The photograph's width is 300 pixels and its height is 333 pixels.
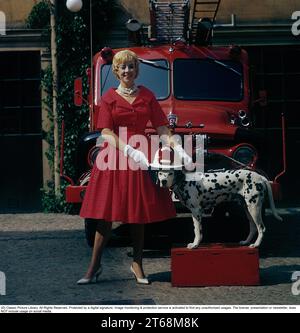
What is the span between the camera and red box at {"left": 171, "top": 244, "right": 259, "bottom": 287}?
6367 millimetres

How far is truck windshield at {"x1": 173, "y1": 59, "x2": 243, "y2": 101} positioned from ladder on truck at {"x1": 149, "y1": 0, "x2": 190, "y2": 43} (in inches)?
16.2

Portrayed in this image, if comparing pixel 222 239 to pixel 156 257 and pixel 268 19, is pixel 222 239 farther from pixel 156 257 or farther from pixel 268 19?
pixel 268 19

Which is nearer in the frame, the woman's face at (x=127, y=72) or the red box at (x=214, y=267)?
the woman's face at (x=127, y=72)

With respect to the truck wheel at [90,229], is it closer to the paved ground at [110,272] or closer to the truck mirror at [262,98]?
the paved ground at [110,272]

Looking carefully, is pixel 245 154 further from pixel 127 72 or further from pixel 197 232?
pixel 127 72

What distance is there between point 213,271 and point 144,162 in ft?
3.48

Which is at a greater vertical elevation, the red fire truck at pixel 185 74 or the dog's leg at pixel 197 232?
the red fire truck at pixel 185 74

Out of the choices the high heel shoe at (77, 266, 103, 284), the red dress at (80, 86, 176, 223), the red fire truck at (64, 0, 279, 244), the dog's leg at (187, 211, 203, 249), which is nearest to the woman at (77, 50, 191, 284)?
the red dress at (80, 86, 176, 223)

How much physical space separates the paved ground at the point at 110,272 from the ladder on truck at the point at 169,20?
2.34m

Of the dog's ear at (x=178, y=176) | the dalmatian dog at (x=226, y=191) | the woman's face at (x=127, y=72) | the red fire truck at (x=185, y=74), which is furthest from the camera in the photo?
the red fire truck at (x=185, y=74)

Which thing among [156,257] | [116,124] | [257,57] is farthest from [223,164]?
[257,57]

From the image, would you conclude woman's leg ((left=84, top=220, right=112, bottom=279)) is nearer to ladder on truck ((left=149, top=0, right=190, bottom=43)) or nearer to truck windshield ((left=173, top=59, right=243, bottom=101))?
truck windshield ((left=173, top=59, right=243, bottom=101))

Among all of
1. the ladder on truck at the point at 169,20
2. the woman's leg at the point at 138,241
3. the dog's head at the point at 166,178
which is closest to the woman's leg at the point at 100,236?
the woman's leg at the point at 138,241

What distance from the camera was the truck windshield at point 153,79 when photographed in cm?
874
